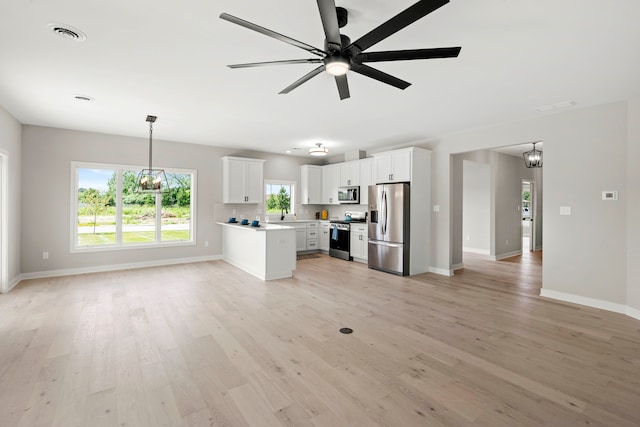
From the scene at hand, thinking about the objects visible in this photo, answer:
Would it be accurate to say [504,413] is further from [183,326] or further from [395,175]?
[395,175]

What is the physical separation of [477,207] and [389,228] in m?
3.77

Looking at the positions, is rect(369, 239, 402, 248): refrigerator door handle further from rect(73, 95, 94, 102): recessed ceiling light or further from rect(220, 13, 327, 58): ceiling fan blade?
rect(73, 95, 94, 102): recessed ceiling light

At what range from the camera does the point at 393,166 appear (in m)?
6.10

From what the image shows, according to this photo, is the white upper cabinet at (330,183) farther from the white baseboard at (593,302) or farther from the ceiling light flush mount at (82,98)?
the ceiling light flush mount at (82,98)

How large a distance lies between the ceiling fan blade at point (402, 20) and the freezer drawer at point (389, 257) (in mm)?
4307

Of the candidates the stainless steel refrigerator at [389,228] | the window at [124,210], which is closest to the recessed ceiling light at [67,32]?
the window at [124,210]

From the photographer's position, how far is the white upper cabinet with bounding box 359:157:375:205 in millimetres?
7115

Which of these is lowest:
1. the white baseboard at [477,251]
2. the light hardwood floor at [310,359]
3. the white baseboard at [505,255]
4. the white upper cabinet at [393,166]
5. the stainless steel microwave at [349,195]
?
the light hardwood floor at [310,359]

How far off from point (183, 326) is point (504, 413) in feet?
9.73

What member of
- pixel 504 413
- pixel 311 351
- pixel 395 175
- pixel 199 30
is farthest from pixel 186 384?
pixel 395 175

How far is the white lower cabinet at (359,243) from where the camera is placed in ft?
22.5

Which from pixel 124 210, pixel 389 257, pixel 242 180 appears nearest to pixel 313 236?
pixel 242 180

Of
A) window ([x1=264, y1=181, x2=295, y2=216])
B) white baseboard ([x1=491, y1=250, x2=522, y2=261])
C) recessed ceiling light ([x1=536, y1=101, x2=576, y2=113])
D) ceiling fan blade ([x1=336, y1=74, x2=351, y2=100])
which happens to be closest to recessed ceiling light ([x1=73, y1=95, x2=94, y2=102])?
ceiling fan blade ([x1=336, y1=74, x2=351, y2=100])

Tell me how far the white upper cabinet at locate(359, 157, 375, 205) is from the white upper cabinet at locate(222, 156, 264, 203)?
7.87ft
